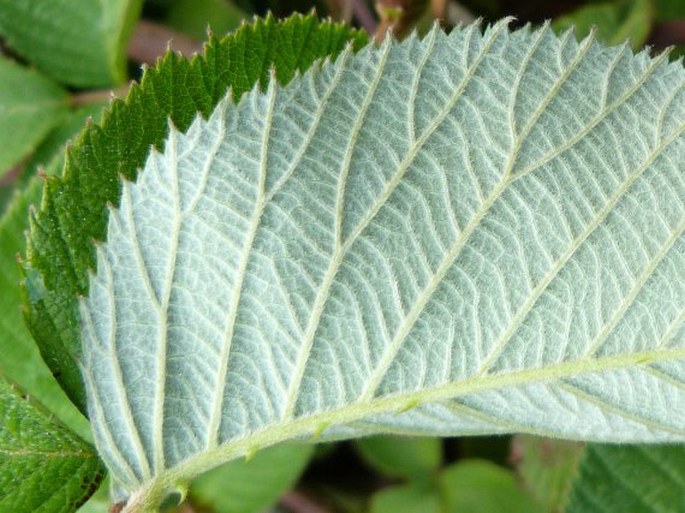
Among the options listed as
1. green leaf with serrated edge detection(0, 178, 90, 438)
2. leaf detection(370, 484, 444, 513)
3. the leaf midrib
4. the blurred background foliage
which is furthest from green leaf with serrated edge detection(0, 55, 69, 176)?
leaf detection(370, 484, 444, 513)

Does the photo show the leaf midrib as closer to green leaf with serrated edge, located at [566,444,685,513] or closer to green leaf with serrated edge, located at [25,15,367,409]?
green leaf with serrated edge, located at [25,15,367,409]

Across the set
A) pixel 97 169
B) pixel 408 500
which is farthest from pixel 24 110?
pixel 408 500

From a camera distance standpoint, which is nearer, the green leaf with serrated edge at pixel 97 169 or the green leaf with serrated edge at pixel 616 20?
the green leaf with serrated edge at pixel 97 169

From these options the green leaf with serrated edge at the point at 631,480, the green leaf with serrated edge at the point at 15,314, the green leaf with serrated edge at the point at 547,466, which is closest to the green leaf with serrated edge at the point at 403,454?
the green leaf with serrated edge at the point at 547,466

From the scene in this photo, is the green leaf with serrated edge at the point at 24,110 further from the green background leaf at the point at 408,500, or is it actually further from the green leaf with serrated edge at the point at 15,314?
the green background leaf at the point at 408,500

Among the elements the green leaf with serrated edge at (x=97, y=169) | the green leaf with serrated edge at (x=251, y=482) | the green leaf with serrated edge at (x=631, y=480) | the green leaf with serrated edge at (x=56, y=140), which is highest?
the green leaf with serrated edge at (x=56, y=140)

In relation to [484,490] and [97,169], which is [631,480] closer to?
[484,490]

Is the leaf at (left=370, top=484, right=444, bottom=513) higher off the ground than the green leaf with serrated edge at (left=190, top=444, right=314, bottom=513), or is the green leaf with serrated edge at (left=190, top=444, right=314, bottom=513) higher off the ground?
the green leaf with serrated edge at (left=190, top=444, right=314, bottom=513)
